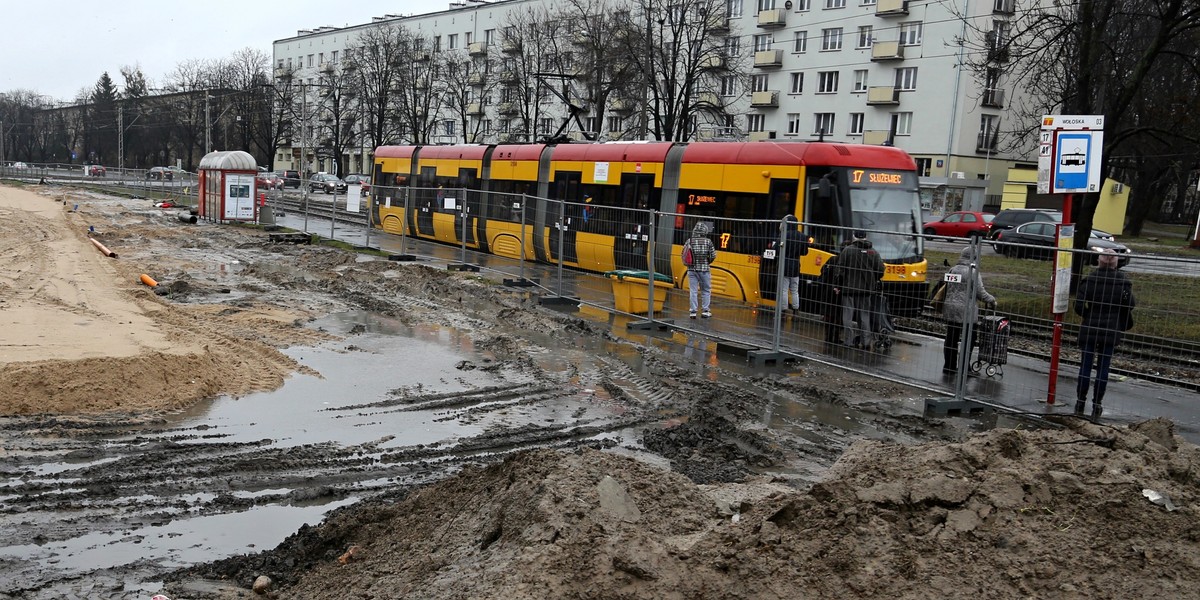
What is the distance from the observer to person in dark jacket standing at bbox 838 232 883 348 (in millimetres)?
11555

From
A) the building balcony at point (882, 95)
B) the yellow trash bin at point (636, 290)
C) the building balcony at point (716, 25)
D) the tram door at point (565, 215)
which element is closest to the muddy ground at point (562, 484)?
the yellow trash bin at point (636, 290)

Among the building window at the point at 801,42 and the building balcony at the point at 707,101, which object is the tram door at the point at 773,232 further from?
the building window at the point at 801,42

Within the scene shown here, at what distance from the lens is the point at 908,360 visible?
1116cm

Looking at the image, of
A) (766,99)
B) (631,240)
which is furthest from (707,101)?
(631,240)

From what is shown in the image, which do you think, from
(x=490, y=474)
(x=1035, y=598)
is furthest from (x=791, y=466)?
(x=1035, y=598)

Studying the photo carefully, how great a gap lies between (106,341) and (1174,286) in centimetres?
1072

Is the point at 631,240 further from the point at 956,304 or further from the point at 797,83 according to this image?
the point at 797,83

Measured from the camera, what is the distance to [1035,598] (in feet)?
14.5

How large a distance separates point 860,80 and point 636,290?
46578 mm

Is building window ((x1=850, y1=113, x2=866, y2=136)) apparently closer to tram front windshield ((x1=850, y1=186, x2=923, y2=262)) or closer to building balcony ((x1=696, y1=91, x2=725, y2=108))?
building balcony ((x1=696, y1=91, x2=725, y2=108))

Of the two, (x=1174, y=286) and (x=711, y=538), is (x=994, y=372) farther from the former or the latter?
(x=711, y=538)

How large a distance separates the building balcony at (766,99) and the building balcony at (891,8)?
28.2 feet

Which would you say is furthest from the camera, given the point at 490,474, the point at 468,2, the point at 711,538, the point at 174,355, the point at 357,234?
the point at 468,2

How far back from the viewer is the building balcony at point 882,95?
5516 centimetres
